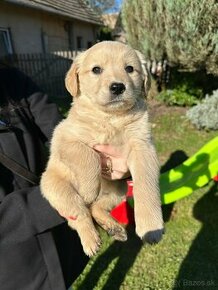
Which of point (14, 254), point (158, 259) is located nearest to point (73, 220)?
point (14, 254)

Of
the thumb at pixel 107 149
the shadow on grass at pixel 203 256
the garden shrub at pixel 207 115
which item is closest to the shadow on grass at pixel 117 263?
the shadow on grass at pixel 203 256

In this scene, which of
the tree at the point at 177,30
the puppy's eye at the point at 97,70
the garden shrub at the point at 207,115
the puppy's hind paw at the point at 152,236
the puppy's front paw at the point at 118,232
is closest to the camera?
the puppy's hind paw at the point at 152,236

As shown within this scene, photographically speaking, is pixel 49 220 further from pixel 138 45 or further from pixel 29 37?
pixel 29 37

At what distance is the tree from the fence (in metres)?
4.88

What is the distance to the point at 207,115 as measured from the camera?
296 inches

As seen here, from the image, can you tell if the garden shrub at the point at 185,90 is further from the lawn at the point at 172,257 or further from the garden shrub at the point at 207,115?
the lawn at the point at 172,257

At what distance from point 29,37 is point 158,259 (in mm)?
11481

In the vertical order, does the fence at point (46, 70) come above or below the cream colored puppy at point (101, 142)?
below

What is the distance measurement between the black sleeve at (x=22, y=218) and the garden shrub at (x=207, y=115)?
6.10 metres

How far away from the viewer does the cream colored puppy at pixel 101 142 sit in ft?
6.31

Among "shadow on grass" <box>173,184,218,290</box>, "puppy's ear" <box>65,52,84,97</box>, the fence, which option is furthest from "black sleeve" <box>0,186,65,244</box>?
the fence

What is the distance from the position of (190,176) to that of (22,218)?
2.83 meters

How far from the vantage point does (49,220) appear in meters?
1.89

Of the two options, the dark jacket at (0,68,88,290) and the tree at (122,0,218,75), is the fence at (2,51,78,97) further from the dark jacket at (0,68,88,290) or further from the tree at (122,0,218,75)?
the dark jacket at (0,68,88,290)
